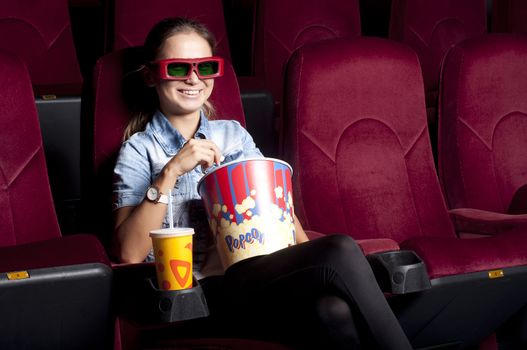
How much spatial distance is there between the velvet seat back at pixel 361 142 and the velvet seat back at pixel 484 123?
0.23 ft

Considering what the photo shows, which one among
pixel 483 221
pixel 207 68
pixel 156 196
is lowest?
pixel 483 221

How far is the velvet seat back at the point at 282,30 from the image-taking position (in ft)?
4.77

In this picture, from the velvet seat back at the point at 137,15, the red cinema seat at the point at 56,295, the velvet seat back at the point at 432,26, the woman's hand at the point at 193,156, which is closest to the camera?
the red cinema seat at the point at 56,295

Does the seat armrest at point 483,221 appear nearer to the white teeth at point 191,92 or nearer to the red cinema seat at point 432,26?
the white teeth at point 191,92

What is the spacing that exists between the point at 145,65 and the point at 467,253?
0.36m

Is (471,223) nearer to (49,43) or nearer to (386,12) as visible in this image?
(49,43)

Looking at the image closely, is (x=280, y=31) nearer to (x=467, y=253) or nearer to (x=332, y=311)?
(x=467, y=253)

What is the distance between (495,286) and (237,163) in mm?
272

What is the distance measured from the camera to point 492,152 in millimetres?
1108

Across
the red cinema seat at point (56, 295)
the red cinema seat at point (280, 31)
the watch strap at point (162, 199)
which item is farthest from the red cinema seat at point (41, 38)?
the red cinema seat at point (56, 295)

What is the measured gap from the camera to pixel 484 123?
43.6 inches

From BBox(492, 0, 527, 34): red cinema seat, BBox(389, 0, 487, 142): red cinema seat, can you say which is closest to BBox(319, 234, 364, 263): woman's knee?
BBox(389, 0, 487, 142): red cinema seat

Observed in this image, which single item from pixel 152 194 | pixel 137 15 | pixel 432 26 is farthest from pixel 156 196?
pixel 432 26

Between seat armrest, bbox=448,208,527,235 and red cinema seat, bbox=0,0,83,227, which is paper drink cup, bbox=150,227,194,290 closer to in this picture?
seat armrest, bbox=448,208,527,235
